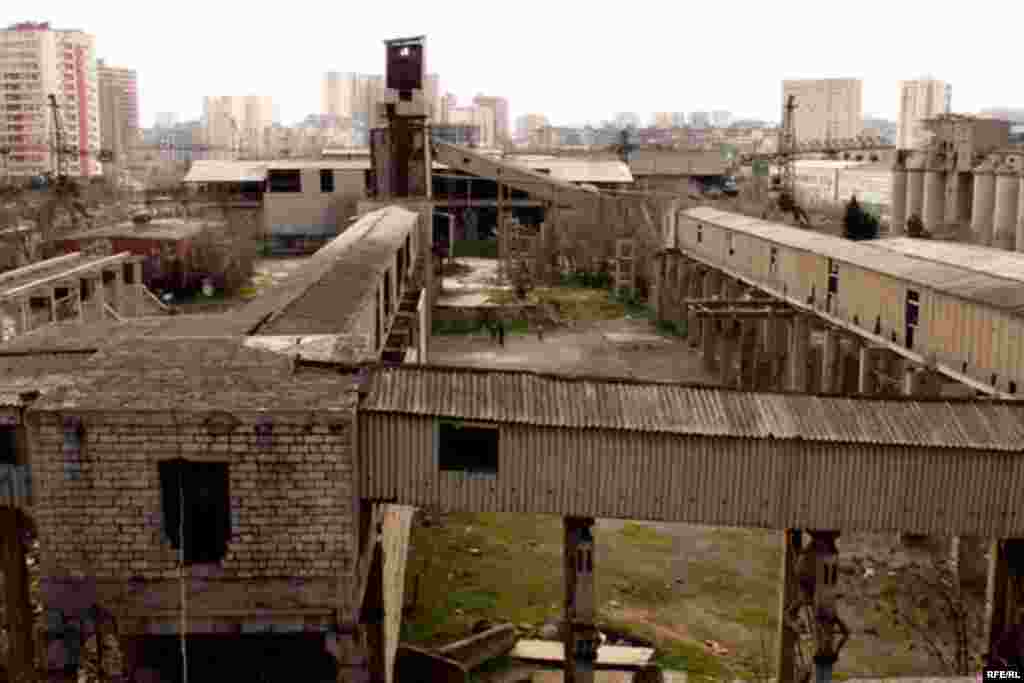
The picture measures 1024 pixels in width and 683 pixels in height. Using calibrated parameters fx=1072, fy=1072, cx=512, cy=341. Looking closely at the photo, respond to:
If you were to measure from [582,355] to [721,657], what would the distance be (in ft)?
63.6

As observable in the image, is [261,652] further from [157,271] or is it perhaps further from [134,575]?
[157,271]

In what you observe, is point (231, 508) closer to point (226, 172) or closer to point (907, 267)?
point (907, 267)

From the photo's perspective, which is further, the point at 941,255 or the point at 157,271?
the point at 157,271

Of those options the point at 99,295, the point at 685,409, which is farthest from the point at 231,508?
the point at 99,295

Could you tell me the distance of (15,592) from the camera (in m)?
12.8

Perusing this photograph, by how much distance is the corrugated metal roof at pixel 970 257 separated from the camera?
2011 centimetres

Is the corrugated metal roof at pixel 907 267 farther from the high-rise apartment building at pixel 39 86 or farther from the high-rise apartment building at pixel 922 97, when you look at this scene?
the high-rise apartment building at pixel 922 97

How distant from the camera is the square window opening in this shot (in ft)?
36.9

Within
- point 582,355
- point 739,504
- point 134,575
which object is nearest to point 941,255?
point 582,355

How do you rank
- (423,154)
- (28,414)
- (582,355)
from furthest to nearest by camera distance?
(423,154)
(582,355)
(28,414)

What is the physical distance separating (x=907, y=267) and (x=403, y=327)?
392 inches

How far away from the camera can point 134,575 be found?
34.9ft

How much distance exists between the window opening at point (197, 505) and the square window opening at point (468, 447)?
2.24 metres

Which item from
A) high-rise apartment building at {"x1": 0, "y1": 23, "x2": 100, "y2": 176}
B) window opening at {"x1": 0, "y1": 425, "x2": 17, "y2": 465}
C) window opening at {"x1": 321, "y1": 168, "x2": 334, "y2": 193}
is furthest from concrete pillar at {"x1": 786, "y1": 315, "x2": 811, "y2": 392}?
high-rise apartment building at {"x1": 0, "y1": 23, "x2": 100, "y2": 176}
